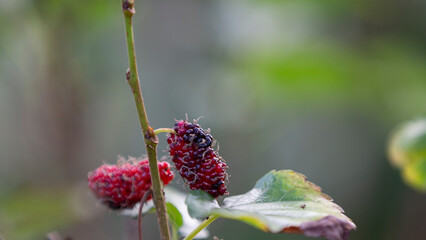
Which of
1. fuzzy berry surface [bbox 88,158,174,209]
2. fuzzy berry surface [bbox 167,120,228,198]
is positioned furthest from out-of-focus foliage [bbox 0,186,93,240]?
fuzzy berry surface [bbox 167,120,228,198]

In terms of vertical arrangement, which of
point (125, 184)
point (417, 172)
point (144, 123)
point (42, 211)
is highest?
point (144, 123)

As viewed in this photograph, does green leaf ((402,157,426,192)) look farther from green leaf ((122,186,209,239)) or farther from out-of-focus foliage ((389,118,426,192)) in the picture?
green leaf ((122,186,209,239))

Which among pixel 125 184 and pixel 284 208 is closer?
pixel 284 208

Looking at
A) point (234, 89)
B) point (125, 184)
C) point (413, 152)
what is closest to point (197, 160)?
point (125, 184)

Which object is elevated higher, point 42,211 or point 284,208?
point 284,208

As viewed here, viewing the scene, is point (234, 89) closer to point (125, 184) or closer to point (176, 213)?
point (176, 213)

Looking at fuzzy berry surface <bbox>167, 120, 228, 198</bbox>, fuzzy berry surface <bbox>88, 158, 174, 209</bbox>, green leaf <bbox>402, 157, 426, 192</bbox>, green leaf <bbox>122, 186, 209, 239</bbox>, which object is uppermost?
fuzzy berry surface <bbox>167, 120, 228, 198</bbox>

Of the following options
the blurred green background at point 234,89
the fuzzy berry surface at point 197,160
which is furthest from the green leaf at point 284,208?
the blurred green background at point 234,89
